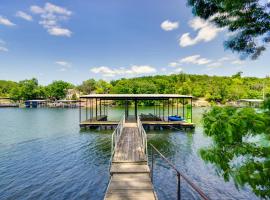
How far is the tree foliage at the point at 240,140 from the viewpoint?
270 cm

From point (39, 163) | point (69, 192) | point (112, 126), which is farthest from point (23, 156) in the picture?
point (112, 126)

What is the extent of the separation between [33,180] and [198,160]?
8745 millimetres

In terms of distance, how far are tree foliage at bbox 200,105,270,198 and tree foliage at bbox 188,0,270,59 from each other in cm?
200

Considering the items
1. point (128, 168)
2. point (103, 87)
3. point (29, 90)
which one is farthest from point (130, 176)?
point (103, 87)

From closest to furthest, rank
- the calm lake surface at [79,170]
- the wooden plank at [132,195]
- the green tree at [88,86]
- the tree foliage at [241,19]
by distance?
the tree foliage at [241,19]
the wooden plank at [132,195]
the calm lake surface at [79,170]
the green tree at [88,86]

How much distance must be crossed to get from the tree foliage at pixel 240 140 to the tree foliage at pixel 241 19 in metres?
2.00

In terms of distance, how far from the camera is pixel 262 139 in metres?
2.83

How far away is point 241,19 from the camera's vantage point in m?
3.99

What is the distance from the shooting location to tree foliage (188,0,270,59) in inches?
151

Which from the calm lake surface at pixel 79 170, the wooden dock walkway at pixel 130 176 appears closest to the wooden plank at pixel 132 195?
the wooden dock walkway at pixel 130 176

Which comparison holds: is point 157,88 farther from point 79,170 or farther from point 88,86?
point 79,170

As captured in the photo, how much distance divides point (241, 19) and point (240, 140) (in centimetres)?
239

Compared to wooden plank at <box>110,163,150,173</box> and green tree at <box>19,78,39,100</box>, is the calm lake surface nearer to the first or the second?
wooden plank at <box>110,163,150,173</box>

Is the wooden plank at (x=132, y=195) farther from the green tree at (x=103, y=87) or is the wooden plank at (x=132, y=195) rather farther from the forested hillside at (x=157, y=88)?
the green tree at (x=103, y=87)
